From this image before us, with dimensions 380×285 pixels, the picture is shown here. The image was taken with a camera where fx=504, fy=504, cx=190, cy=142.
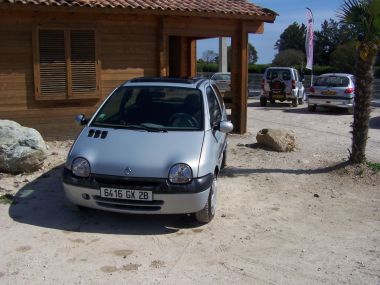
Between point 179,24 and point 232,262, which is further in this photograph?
point 179,24

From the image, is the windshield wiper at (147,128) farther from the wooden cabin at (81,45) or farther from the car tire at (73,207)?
the wooden cabin at (81,45)

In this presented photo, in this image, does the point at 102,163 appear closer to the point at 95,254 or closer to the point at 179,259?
the point at 95,254

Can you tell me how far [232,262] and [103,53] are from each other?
24.2 feet

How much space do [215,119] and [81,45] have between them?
504cm

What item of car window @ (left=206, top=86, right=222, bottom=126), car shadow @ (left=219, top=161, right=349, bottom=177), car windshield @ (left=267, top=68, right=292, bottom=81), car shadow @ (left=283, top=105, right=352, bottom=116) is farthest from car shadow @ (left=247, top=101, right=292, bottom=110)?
car window @ (left=206, top=86, right=222, bottom=126)

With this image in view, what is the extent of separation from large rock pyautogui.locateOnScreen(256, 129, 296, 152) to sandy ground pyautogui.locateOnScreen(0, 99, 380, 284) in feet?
5.24

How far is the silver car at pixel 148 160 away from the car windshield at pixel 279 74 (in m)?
16.4

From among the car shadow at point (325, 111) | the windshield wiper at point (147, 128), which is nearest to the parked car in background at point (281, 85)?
the car shadow at point (325, 111)

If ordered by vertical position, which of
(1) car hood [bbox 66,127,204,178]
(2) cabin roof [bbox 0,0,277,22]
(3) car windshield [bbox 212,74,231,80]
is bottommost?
(1) car hood [bbox 66,127,204,178]

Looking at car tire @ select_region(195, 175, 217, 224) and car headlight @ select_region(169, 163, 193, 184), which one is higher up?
car headlight @ select_region(169, 163, 193, 184)

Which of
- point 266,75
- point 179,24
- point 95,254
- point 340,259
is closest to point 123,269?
point 95,254

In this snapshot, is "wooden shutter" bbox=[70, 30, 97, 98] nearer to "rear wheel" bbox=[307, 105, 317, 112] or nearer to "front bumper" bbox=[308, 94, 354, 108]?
"front bumper" bbox=[308, 94, 354, 108]

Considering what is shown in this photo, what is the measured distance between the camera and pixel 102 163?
5.57 m

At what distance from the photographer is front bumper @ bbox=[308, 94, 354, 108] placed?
1927cm
